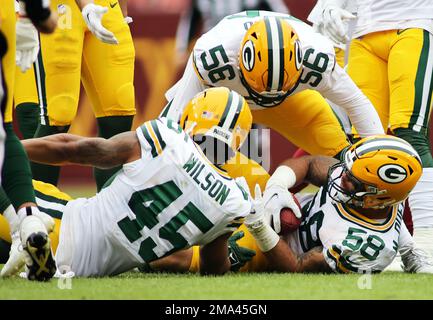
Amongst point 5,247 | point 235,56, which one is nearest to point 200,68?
point 235,56

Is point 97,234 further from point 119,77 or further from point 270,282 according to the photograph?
point 119,77

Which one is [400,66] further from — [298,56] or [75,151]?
[75,151]

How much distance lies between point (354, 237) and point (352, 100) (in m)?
0.96

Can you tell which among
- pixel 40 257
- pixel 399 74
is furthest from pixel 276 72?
pixel 40 257

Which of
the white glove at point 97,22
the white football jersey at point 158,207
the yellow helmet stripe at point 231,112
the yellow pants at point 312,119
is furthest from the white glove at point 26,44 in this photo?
the yellow pants at point 312,119

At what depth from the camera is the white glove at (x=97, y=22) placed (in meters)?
5.14

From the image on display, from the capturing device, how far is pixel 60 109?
18.5ft

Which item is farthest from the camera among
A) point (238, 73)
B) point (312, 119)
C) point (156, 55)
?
point (156, 55)

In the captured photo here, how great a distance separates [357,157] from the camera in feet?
14.4

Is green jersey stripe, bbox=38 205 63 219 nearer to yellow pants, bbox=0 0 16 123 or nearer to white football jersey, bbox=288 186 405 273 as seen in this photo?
yellow pants, bbox=0 0 16 123

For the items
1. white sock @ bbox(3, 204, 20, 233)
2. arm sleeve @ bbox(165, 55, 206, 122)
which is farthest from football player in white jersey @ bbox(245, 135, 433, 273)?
white sock @ bbox(3, 204, 20, 233)

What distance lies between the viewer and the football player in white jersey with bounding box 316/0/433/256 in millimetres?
5094

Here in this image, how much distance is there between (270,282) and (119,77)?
2.01 metres

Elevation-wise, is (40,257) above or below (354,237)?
above
